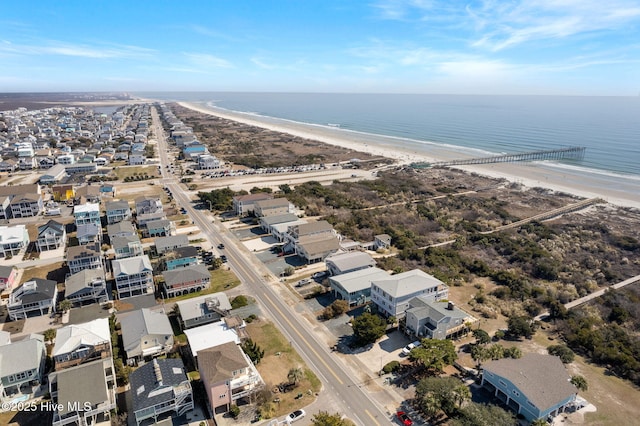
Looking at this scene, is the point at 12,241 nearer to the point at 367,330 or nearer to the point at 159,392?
the point at 159,392

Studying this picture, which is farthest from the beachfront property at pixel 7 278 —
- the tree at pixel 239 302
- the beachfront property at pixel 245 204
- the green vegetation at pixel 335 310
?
the green vegetation at pixel 335 310

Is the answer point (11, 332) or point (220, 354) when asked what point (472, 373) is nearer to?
point (220, 354)

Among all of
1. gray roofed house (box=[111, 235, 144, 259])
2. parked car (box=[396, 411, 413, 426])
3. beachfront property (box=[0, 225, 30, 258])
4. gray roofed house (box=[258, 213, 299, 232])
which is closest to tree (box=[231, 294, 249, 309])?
gray roofed house (box=[111, 235, 144, 259])

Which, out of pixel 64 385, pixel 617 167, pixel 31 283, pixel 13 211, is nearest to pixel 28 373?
pixel 64 385

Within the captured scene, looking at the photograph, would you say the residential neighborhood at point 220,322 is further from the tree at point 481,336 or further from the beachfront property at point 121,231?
the tree at point 481,336

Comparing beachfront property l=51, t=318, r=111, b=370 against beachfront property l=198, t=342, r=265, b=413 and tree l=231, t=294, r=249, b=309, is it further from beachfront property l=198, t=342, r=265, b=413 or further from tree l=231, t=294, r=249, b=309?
tree l=231, t=294, r=249, b=309

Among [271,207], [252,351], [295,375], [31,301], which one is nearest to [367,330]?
[295,375]
